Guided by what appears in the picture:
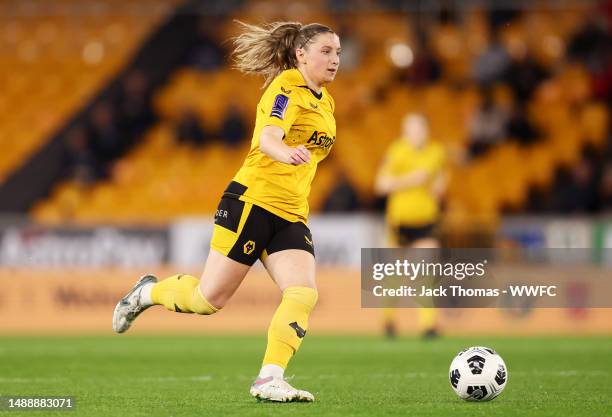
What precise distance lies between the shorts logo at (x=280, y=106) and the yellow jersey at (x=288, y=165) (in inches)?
1.2

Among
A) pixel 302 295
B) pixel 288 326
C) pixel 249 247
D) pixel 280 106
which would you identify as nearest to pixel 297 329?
pixel 288 326

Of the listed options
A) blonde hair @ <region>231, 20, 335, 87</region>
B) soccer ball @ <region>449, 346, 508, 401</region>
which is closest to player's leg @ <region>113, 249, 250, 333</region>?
blonde hair @ <region>231, 20, 335, 87</region>

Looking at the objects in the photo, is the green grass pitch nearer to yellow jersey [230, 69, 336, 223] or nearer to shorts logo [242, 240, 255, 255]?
shorts logo [242, 240, 255, 255]

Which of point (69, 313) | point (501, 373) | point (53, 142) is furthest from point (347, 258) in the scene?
point (501, 373)

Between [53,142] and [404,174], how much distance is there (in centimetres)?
867

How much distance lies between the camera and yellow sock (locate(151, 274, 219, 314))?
704cm

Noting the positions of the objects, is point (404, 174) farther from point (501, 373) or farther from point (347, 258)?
point (501, 373)

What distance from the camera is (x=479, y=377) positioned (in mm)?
6863

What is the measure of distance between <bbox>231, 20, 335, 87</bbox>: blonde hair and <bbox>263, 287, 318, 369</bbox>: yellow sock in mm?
1368

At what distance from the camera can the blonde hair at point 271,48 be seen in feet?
23.2

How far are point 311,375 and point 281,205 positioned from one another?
2508 mm

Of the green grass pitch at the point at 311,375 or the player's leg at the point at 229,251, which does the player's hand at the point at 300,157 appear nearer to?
the player's leg at the point at 229,251

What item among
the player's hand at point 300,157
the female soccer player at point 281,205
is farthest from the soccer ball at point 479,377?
the player's hand at point 300,157

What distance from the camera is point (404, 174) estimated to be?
44.3 feet
